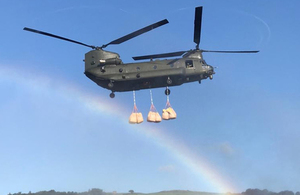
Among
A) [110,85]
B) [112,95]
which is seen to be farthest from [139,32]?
[112,95]

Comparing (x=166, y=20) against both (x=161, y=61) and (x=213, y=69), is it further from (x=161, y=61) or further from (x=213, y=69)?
(x=213, y=69)

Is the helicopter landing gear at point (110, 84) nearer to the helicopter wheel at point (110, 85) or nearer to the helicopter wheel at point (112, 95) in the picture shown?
the helicopter wheel at point (110, 85)

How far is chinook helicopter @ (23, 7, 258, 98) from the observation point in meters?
30.6

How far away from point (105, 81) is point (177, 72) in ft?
18.6

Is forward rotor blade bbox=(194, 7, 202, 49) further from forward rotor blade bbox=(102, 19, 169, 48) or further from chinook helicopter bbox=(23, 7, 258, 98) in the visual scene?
forward rotor blade bbox=(102, 19, 169, 48)

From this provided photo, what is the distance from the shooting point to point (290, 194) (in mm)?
147250

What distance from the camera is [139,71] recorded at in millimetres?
30609

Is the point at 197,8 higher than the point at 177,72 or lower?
higher

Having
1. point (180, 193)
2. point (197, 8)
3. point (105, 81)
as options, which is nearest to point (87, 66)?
point (105, 81)

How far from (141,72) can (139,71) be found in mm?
174

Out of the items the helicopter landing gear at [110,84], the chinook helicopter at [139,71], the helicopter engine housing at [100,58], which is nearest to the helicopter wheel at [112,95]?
the chinook helicopter at [139,71]

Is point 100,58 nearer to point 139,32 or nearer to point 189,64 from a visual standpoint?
point 139,32

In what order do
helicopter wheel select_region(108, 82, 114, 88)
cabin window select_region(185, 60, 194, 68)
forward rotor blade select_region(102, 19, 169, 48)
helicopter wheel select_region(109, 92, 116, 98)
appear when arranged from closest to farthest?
1. forward rotor blade select_region(102, 19, 169, 48)
2. helicopter wheel select_region(108, 82, 114, 88)
3. helicopter wheel select_region(109, 92, 116, 98)
4. cabin window select_region(185, 60, 194, 68)

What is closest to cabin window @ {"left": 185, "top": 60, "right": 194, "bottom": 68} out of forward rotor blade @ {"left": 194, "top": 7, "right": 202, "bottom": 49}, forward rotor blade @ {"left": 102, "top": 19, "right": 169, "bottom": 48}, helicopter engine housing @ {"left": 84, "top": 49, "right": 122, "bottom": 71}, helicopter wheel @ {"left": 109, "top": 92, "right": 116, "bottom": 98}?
forward rotor blade @ {"left": 194, "top": 7, "right": 202, "bottom": 49}
